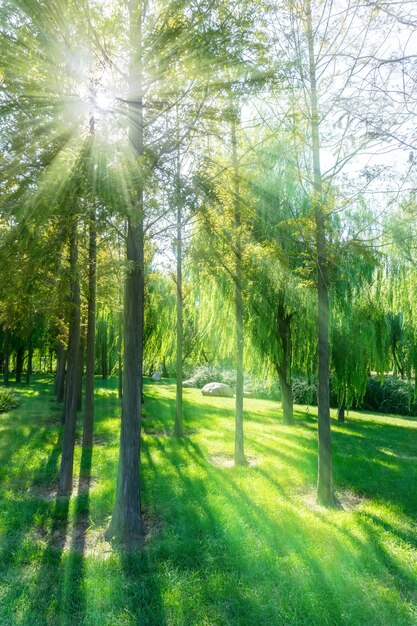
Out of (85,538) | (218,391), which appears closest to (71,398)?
(85,538)

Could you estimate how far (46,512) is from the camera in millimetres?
6008

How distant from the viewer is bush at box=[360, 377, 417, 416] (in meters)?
20.8

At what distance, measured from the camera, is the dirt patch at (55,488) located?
679 centimetres

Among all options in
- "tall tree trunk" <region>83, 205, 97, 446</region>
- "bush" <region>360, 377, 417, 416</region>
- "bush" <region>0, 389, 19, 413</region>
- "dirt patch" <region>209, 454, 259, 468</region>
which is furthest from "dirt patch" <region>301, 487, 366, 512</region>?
"bush" <region>360, 377, 417, 416</region>

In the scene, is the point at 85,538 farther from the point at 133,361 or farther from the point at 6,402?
the point at 6,402

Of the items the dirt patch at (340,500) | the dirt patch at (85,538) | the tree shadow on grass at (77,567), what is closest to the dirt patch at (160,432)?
the tree shadow on grass at (77,567)

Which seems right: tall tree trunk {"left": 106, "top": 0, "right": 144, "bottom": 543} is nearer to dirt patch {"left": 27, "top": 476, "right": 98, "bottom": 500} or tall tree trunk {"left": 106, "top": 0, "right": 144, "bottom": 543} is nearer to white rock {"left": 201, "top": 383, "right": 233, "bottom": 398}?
dirt patch {"left": 27, "top": 476, "right": 98, "bottom": 500}

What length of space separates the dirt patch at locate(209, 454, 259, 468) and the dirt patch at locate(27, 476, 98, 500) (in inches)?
101

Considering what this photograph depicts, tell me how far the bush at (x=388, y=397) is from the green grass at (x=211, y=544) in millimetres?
11957

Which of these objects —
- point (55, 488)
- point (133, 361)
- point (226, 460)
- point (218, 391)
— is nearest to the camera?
point (133, 361)

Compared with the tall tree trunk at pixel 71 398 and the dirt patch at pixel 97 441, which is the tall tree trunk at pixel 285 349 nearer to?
the dirt patch at pixel 97 441

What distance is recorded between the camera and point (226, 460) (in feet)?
29.5

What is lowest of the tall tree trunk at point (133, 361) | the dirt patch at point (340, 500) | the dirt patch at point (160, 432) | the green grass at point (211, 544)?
the dirt patch at point (340, 500)

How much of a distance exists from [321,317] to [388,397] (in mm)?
16866
